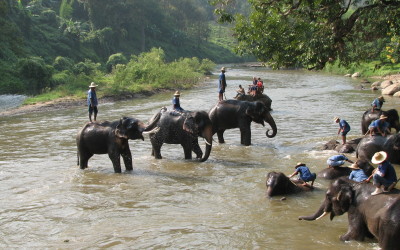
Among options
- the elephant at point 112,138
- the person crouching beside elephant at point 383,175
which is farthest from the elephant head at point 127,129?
the person crouching beside elephant at point 383,175

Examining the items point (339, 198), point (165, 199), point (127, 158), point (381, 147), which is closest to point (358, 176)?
point (339, 198)

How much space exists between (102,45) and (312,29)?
51.9 m

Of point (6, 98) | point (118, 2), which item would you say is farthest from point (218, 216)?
point (118, 2)

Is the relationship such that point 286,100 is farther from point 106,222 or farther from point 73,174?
point 106,222

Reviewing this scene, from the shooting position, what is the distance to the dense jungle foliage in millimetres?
33312

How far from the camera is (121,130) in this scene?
10.9 meters

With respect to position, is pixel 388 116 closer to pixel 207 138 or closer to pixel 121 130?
pixel 207 138

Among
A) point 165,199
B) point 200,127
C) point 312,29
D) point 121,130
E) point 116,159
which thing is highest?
point 312,29

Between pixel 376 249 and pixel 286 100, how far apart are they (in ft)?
73.5

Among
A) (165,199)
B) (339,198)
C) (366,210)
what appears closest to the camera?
(366,210)

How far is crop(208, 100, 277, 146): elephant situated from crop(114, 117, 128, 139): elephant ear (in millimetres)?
4296

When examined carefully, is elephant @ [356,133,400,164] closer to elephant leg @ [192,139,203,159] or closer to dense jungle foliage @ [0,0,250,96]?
elephant leg @ [192,139,203,159]

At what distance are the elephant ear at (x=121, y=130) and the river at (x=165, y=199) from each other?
38.1 inches

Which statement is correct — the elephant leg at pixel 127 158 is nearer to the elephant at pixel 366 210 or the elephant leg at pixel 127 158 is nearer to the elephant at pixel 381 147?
the elephant at pixel 366 210
